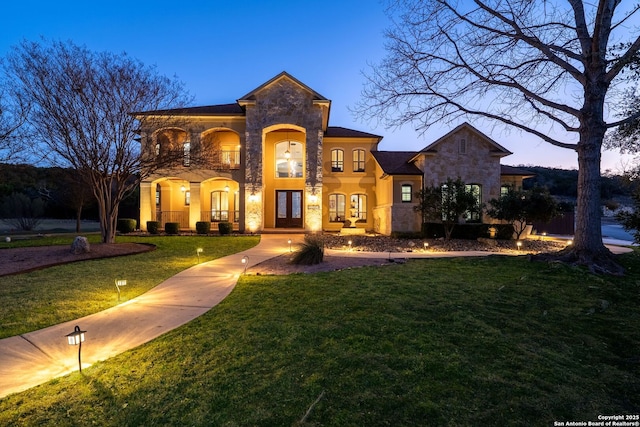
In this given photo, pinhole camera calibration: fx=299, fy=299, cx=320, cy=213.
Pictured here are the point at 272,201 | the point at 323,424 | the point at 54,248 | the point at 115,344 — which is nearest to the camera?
the point at 323,424

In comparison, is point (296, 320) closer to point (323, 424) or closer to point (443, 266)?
point (323, 424)

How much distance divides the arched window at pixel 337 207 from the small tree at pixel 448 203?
7056mm

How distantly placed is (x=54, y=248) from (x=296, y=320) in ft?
44.2

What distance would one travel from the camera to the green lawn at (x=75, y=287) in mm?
5270

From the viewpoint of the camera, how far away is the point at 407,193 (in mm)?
20016

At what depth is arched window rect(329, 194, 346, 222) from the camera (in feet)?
76.3

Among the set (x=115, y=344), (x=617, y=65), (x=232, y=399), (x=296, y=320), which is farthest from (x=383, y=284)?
(x=617, y=65)

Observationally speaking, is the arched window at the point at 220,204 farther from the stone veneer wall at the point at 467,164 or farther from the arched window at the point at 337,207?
the stone veneer wall at the point at 467,164

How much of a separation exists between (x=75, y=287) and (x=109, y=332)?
361 cm

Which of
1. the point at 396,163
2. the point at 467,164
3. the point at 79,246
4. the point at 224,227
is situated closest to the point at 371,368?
the point at 79,246

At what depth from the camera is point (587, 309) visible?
17.3 feet

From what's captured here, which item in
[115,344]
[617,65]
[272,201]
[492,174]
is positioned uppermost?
[617,65]

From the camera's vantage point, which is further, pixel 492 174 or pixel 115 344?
pixel 492 174

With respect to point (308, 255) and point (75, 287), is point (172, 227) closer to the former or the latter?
point (75, 287)
